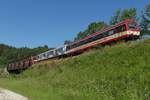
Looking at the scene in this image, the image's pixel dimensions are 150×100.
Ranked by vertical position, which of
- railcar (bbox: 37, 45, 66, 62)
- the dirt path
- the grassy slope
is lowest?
the dirt path

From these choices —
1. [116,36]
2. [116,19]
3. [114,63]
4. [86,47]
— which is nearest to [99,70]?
[114,63]

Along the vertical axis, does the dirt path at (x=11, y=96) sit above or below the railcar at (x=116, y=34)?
below

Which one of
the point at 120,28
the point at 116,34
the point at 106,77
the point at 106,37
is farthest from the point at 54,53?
the point at 106,77

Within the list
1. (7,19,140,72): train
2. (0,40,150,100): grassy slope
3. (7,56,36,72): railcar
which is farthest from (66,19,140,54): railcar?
(7,56,36,72): railcar

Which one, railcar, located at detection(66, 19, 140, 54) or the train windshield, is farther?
the train windshield

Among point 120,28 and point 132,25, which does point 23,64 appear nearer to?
point 120,28

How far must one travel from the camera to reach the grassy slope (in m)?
20.0

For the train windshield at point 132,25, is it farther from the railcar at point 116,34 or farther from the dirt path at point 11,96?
the dirt path at point 11,96

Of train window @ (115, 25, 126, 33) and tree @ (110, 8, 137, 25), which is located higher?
tree @ (110, 8, 137, 25)

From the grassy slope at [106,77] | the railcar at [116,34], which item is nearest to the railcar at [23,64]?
the railcar at [116,34]

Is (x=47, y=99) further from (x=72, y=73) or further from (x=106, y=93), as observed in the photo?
(x=72, y=73)

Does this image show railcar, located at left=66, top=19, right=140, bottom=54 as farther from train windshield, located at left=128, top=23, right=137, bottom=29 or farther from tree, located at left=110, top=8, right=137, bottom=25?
tree, located at left=110, top=8, right=137, bottom=25

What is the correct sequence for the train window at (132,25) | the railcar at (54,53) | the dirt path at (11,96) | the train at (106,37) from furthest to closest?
the railcar at (54,53) → the train window at (132,25) → the train at (106,37) → the dirt path at (11,96)

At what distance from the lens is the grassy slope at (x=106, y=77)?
1999cm
